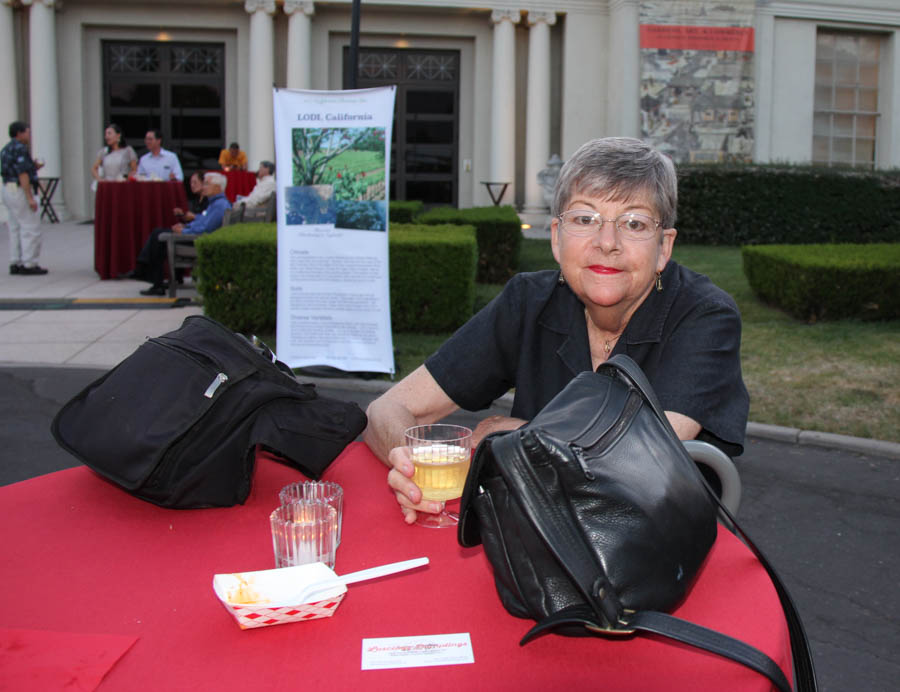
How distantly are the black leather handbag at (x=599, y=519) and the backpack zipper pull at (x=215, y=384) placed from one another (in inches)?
27.2

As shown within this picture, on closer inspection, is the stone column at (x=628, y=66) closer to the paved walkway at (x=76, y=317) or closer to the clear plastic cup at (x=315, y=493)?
the paved walkway at (x=76, y=317)

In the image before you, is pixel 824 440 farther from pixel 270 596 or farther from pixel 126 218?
pixel 126 218

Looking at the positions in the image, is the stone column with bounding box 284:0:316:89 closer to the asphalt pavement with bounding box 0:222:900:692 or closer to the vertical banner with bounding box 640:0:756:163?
the vertical banner with bounding box 640:0:756:163

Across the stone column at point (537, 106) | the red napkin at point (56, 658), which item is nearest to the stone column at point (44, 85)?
the stone column at point (537, 106)

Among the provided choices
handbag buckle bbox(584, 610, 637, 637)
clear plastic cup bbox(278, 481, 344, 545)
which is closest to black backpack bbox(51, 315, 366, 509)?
clear plastic cup bbox(278, 481, 344, 545)

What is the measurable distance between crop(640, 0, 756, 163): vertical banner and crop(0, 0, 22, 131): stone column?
537 inches

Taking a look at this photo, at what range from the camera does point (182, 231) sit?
10148 millimetres

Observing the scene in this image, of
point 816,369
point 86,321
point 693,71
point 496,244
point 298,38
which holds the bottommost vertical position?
point 816,369

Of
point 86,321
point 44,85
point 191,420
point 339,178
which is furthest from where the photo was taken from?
point 44,85

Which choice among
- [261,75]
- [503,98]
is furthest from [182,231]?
[503,98]

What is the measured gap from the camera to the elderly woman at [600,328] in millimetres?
1986

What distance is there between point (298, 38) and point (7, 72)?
631cm

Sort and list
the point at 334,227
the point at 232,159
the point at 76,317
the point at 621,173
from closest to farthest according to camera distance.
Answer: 1. the point at 621,173
2. the point at 334,227
3. the point at 76,317
4. the point at 232,159

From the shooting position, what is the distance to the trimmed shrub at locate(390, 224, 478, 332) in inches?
310
